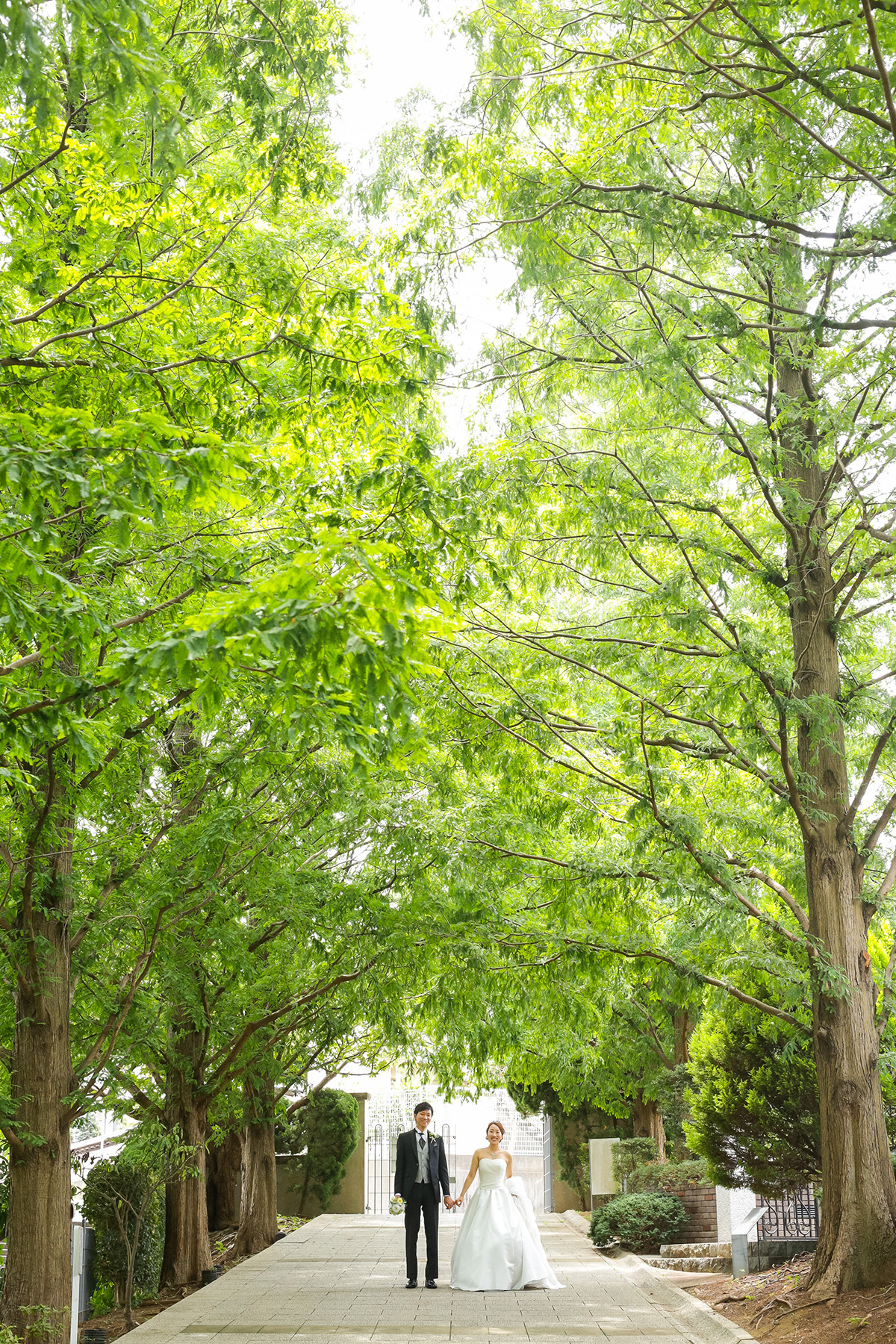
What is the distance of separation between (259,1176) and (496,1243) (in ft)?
27.6

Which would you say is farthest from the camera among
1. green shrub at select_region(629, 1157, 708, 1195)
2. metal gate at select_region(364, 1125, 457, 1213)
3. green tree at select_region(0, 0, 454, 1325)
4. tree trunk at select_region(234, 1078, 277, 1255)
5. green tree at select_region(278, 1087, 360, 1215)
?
metal gate at select_region(364, 1125, 457, 1213)

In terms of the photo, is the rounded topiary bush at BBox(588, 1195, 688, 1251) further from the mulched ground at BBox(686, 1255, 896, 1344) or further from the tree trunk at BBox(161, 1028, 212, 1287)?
the tree trunk at BBox(161, 1028, 212, 1287)

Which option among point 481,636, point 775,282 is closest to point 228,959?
point 481,636

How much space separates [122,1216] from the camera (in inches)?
584

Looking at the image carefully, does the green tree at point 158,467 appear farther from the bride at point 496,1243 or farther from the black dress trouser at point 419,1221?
the bride at point 496,1243

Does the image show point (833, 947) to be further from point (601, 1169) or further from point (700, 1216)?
point (601, 1169)

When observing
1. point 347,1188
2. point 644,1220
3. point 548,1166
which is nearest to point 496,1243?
point 644,1220

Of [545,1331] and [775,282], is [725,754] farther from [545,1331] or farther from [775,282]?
[545,1331]

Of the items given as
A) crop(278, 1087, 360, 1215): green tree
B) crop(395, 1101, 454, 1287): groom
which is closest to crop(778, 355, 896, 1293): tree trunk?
crop(395, 1101, 454, 1287): groom

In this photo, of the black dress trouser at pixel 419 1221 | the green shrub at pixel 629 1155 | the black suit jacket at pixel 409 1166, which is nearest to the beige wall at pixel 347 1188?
the green shrub at pixel 629 1155

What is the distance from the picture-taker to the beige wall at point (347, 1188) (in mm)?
27438

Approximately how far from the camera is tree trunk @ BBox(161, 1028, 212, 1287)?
14859 millimetres

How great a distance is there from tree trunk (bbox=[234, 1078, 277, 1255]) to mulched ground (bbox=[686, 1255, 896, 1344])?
995 cm

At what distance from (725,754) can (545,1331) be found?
5222 millimetres
